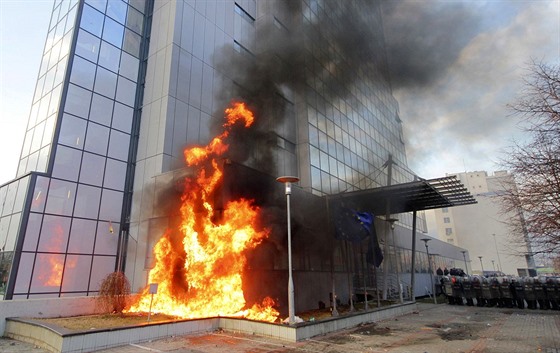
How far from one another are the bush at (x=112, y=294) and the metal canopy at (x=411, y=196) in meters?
10.5

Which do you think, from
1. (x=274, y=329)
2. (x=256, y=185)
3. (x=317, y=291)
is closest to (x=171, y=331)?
(x=274, y=329)

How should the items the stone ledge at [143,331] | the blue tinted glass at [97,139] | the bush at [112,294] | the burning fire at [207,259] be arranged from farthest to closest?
the blue tinted glass at [97,139], the burning fire at [207,259], the bush at [112,294], the stone ledge at [143,331]

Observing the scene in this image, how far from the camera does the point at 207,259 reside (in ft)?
45.0

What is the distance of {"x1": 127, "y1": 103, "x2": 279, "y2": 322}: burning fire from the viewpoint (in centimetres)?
1318

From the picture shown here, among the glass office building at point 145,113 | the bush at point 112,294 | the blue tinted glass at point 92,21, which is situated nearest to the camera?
the bush at point 112,294

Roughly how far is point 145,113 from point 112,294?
1114cm

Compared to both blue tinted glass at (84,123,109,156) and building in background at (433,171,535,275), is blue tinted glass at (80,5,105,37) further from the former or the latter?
building in background at (433,171,535,275)

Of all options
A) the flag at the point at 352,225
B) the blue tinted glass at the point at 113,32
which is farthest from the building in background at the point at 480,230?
the blue tinted glass at the point at 113,32

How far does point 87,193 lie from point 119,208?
74.5 inches

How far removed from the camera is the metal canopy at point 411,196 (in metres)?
17.5

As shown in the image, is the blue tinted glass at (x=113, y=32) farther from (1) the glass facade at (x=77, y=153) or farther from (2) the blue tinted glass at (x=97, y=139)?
(2) the blue tinted glass at (x=97, y=139)

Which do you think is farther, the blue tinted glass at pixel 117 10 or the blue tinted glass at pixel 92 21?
the blue tinted glass at pixel 117 10

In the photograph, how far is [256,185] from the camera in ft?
49.0

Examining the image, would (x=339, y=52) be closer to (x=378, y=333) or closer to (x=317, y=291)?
(x=317, y=291)
